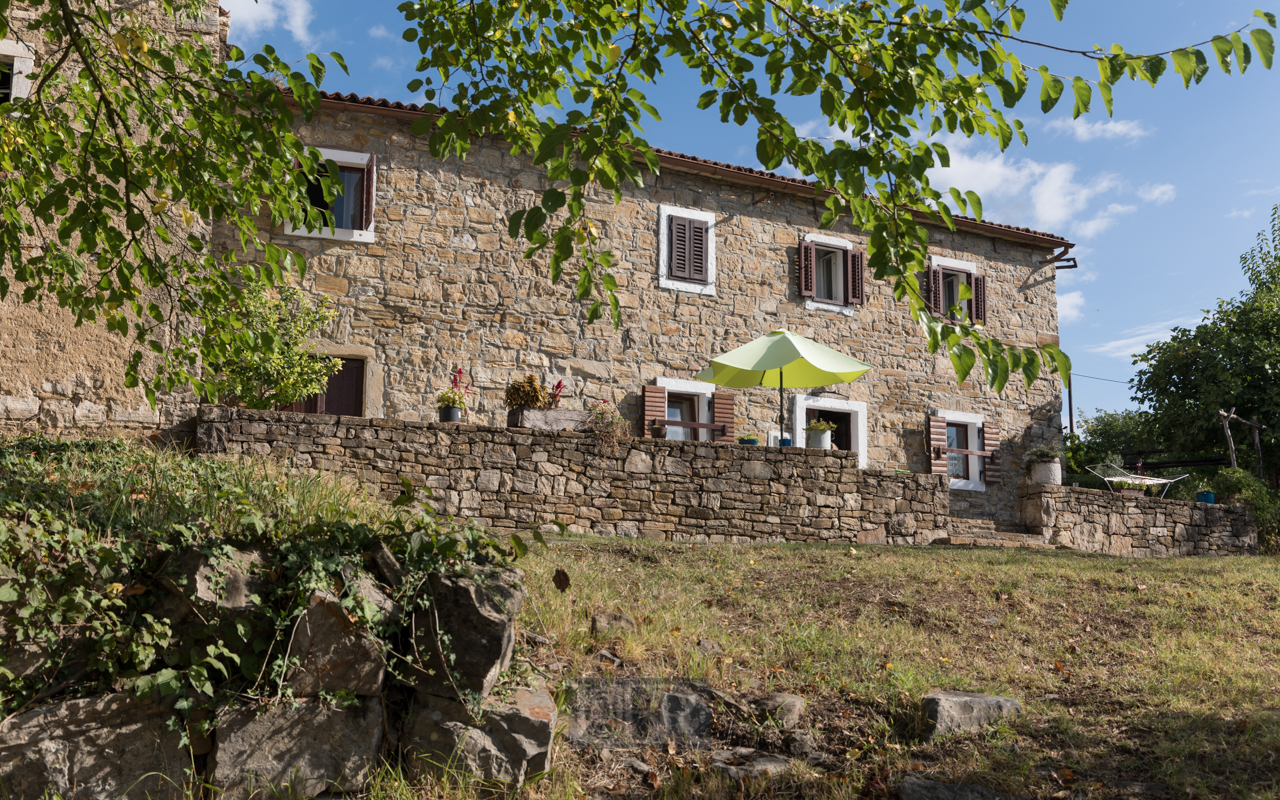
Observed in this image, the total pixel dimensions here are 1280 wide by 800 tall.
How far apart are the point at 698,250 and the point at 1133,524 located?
7515 mm

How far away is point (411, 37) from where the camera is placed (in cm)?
427

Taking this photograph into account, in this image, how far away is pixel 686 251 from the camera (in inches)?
509

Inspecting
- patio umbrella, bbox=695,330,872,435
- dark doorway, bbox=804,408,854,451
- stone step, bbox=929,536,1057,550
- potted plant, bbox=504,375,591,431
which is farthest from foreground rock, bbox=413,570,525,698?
dark doorway, bbox=804,408,854,451

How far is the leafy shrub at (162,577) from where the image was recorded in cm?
293

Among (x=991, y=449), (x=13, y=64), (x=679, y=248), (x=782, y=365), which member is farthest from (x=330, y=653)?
(x=991, y=449)

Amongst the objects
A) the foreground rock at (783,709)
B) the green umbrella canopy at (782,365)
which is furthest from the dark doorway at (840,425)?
the foreground rock at (783,709)

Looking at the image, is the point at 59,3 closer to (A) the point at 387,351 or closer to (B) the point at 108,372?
(B) the point at 108,372

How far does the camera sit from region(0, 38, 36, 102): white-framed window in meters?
8.69

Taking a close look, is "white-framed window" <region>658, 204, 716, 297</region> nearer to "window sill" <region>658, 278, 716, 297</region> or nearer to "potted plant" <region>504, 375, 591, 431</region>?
"window sill" <region>658, 278, 716, 297</region>

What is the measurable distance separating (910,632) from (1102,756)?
1.86m

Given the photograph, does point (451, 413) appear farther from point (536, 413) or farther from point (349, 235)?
point (349, 235)

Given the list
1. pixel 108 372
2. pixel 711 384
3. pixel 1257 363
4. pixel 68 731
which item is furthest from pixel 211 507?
pixel 1257 363

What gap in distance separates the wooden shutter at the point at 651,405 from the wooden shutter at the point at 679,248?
71.1 inches

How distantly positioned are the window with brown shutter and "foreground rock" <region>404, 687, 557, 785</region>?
10044 mm
